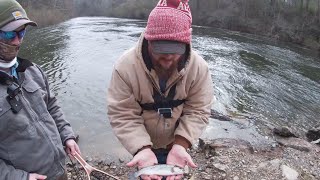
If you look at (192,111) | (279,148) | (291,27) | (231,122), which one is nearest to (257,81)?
(231,122)

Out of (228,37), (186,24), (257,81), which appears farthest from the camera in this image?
(228,37)

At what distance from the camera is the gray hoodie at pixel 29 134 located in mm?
2672

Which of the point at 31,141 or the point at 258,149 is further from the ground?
the point at 31,141

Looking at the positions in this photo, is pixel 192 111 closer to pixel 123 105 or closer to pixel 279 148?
pixel 123 105

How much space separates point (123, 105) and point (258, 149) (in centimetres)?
560

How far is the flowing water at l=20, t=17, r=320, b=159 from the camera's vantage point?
1046 cm

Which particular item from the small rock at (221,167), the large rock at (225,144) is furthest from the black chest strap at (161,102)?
the large rock at (225,144)

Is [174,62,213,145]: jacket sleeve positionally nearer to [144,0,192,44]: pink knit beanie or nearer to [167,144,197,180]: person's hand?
[167,144,197,180]: person's hand

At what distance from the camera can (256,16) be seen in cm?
3444

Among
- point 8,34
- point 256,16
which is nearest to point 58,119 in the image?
point 8,34

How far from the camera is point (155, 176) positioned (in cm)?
268

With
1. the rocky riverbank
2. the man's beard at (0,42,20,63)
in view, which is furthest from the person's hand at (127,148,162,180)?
the rocky riverbank

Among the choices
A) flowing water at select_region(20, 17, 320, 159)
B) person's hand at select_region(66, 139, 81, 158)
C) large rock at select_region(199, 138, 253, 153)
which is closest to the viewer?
person's hand at select_region(66, 139, 81, 158)

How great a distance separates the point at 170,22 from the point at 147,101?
717mm
